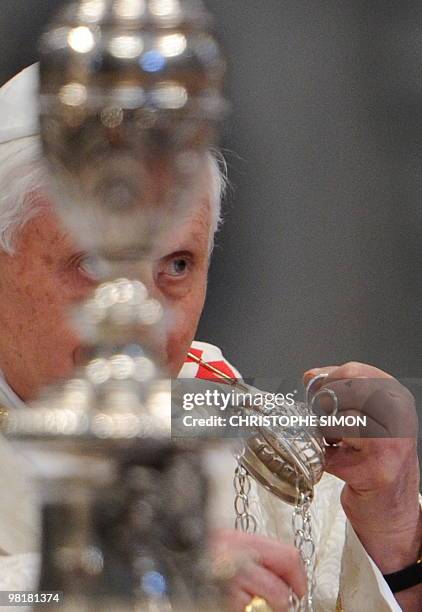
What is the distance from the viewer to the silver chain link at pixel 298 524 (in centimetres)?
125

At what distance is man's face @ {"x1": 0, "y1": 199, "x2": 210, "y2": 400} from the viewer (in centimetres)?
120

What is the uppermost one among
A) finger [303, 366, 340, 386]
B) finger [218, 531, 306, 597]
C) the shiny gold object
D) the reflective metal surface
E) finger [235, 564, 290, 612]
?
the reflective metal surface

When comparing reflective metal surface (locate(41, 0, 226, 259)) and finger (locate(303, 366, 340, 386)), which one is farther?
finger (locate(303, 366, 340, 386))

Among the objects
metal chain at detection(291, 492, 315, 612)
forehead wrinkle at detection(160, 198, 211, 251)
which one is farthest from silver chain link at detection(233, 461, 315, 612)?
forehead wrinkle at detection(160, 198, 211, 251)

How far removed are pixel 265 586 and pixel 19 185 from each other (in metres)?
0.48

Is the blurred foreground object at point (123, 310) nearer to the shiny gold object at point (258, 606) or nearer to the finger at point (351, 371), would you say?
the shiny gold object at point (258, 606)

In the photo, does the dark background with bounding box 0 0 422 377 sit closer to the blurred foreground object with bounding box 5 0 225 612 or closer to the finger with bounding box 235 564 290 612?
the blurred foreground object with bounding box 5 0 225 612

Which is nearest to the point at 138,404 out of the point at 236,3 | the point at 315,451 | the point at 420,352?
the point at 315,451

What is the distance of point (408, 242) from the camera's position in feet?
4.17

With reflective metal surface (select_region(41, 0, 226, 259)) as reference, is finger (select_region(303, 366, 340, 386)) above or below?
below

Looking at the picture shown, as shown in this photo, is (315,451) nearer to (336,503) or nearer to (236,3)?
(336,503)

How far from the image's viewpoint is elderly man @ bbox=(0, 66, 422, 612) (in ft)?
3.92

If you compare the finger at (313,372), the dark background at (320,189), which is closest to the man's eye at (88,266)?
the dark background at (320,189)

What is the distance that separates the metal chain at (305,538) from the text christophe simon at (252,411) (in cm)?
8
